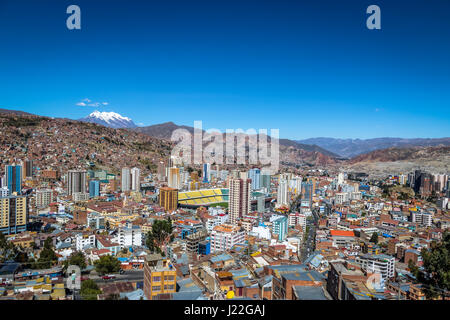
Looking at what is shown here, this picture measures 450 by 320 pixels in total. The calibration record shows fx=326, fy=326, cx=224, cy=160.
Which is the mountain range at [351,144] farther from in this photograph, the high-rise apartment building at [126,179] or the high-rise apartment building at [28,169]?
the high-rise apartment building at [28,169]

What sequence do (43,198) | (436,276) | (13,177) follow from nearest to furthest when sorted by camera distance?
(436,276) → (43,198) → (13,177)

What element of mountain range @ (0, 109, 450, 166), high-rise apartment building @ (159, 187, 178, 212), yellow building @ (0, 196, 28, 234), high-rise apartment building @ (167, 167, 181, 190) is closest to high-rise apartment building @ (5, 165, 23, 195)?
yellow building @ (0, 196, 28, 234)

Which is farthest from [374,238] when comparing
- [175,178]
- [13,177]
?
[13,177]

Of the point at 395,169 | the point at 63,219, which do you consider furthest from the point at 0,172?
the point at 395,169

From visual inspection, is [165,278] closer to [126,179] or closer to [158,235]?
[158,235]

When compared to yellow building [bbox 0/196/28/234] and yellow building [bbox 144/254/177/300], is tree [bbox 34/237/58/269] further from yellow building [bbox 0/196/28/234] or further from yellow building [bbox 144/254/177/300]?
yellow building [bbox 144/254/177/300]

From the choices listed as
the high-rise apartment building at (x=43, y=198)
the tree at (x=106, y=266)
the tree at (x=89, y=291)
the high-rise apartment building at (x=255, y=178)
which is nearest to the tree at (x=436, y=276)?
the tree at (x=89, y=291)
